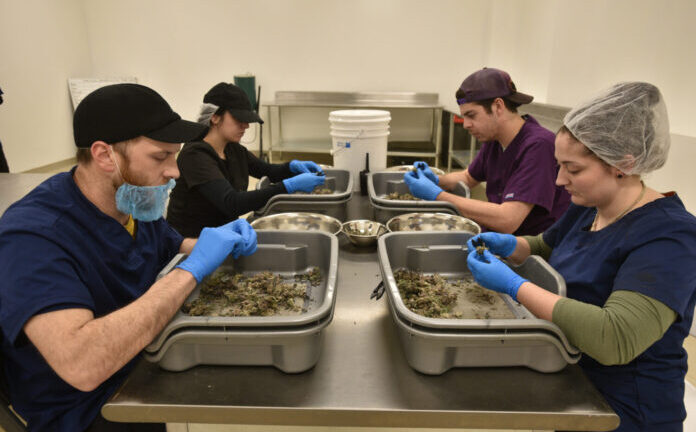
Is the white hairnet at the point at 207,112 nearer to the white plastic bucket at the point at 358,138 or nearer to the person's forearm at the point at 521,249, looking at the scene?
the white plastic bucket at the point at 358,138

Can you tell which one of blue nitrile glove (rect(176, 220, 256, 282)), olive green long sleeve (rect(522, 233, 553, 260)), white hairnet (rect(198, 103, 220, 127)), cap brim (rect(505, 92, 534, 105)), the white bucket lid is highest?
cap brim (rect(505, 92, 534, 105))

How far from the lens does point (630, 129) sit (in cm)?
99

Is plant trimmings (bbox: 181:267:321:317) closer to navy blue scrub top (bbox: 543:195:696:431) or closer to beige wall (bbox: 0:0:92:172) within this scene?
navy blue scrub top (bbox: 543:195:696:431)

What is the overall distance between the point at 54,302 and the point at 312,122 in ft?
17.8

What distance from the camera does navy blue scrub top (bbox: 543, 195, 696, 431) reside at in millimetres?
869

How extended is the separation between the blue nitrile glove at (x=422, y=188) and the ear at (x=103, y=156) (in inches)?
50.6

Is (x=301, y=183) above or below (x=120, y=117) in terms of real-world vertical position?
below

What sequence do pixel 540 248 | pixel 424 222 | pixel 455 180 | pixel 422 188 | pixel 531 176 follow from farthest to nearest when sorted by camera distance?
pixel 455 180 → pixel 422 188 → pixel 531 176 → pixel 424 222 → pixel 540 248

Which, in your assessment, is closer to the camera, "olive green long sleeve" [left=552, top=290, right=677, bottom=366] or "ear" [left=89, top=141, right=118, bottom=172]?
"olive green long sleeve" [left=552, top=290, right=677, bottom=366]

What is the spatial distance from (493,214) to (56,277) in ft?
5.04

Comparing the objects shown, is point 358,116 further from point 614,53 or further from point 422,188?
point 614,53

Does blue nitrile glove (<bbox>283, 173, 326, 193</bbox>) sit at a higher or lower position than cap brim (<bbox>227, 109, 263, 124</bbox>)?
lower

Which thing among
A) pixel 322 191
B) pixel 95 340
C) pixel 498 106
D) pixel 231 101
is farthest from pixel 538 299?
pixel 231 101

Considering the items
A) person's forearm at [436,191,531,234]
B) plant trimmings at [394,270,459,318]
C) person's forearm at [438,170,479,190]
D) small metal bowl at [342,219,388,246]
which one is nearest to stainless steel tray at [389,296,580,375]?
plant trimmings at [394,270,459,318]
